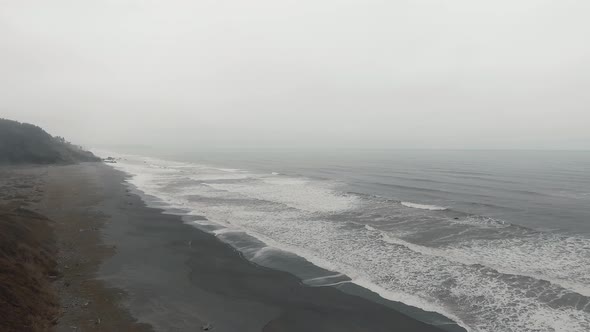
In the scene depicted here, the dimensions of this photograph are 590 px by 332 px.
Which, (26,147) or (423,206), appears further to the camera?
(26,147)

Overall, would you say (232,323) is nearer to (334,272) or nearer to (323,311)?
(323,311)

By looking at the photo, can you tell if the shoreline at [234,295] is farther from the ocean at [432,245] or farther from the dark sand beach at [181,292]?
the ocean at [432,245]

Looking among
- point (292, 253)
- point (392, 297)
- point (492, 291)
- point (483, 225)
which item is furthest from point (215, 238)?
point (483, 225)

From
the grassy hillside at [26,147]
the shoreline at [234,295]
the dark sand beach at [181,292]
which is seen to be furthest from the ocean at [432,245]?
the grassy hillside at [26,147]

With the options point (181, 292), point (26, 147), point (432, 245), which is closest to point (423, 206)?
point (432, 245)

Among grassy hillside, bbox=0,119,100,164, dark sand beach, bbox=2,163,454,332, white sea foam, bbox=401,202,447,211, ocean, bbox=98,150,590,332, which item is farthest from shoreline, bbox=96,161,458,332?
grassy hillside, bbox=0,119,100,164

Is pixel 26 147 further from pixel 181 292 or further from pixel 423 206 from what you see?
pixel 423 206
